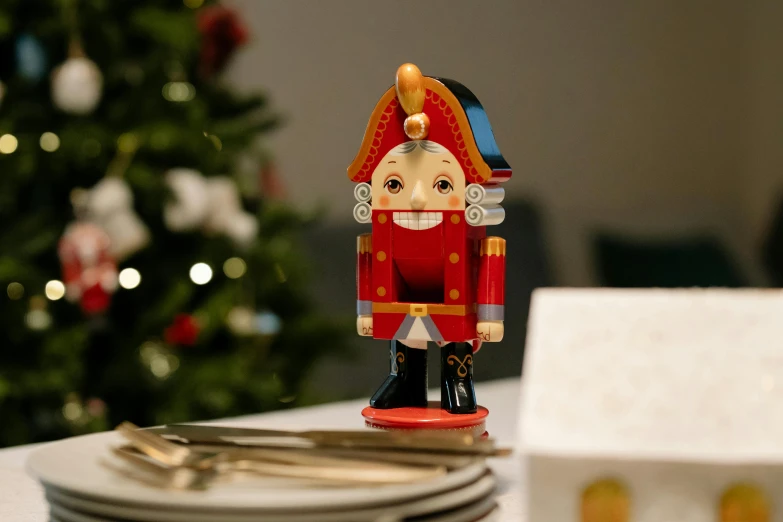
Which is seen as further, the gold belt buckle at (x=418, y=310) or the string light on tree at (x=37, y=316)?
the string light on tree at (x=37, y=316)

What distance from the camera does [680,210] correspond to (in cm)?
375

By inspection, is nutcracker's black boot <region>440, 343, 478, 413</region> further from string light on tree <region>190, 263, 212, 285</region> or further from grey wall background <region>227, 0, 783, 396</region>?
grey wall background <region>227, 0, 783, 396</region>

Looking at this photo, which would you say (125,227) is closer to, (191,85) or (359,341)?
(191,85)

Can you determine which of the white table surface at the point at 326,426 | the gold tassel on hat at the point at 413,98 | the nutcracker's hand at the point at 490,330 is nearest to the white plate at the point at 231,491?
the white table surface at the point at 326,426

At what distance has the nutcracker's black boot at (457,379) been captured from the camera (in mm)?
935

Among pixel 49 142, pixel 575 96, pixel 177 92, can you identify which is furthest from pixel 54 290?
pixel 575 96

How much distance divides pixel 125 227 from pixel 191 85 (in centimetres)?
42

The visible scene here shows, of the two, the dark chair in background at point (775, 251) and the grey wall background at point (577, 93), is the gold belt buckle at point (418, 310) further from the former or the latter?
the dark chair in background at point (775, 251)

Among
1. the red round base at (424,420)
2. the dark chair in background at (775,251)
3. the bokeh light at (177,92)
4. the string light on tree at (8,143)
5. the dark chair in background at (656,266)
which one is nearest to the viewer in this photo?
the red round base at (424,420)

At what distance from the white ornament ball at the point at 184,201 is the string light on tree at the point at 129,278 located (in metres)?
0.12

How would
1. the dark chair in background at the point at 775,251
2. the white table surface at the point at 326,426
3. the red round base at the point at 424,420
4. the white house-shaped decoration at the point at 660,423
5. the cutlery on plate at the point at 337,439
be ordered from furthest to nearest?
the dark chair in background at the point at 775,251, the red round base at the point at 424,420, the white table surface at the point at 326,426, the cutlery on plate at the point at 337,439, the white house-shaped decoration at the point at 660,423

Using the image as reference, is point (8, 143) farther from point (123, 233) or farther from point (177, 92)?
point (177, 92)

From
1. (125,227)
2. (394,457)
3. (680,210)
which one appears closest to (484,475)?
(394,457)

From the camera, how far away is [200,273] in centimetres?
200
